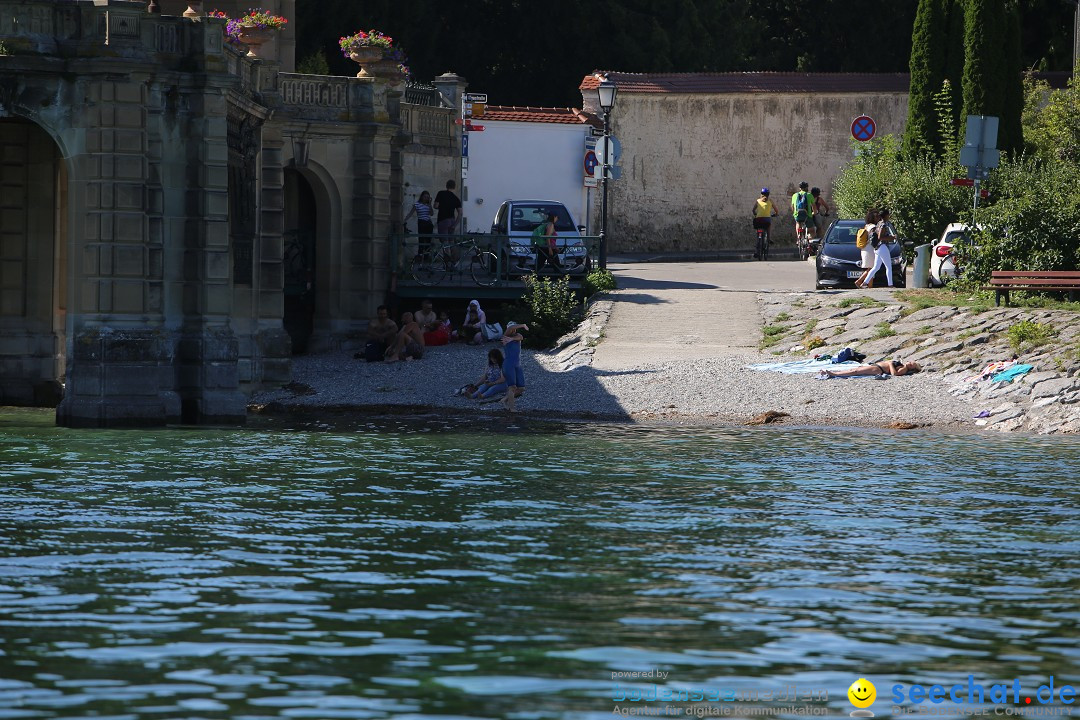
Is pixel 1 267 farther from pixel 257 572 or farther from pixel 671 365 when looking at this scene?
pixel 257 572

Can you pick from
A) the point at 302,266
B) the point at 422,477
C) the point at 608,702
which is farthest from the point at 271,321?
the point at 608,702

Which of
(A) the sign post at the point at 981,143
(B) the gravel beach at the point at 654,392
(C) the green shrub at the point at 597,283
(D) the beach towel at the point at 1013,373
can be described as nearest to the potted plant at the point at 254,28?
(B) the gravel beach at the point at 654,392

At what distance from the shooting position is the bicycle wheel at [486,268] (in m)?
32.2

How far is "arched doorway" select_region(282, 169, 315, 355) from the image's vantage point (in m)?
31.9

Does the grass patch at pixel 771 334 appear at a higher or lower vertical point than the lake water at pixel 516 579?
higher

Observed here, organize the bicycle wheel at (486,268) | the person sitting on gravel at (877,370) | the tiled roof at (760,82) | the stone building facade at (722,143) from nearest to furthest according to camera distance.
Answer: the person sitting on gravel at (877,370)
the bicycle wheel at (486,268)
the tiled roof at (760,82)
the stone building facade at (722,143)

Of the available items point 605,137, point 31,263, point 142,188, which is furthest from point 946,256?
point 31,263

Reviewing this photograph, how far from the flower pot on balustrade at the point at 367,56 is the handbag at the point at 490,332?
498 cm

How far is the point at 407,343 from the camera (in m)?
29.4

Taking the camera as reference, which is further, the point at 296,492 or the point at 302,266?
the point at 302,266

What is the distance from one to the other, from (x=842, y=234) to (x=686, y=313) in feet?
17.6

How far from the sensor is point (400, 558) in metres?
12.6

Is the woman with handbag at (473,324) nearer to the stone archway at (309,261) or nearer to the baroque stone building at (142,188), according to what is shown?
the stone archway at (309,261)

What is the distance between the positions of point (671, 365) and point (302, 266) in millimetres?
8397
